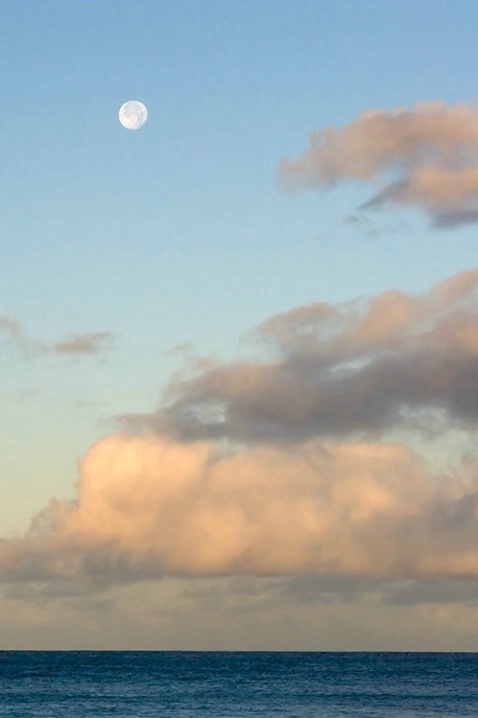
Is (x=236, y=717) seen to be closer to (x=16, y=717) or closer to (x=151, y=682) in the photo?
(x=16, y=717)

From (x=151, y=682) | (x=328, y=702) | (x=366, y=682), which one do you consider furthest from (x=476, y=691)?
(x=151, y=682)

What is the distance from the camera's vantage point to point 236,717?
116m

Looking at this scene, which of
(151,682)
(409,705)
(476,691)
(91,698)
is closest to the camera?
(409,705)

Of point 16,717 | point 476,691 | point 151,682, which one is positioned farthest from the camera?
point 151,682

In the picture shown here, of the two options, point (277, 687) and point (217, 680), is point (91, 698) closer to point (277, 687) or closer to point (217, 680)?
point (277, 687)

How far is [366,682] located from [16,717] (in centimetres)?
9087

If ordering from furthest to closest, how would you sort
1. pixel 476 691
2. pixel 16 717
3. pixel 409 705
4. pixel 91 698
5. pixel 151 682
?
pixel 151 682 → pixel 476 691 → pixel 91 698 → pixel 409 705 → pixel 16 717

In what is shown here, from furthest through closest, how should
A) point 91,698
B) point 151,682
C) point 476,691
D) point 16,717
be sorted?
point 151,682 < point 476,691 < point 91,698 < point 16,717

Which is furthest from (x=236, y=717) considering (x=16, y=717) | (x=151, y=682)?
(x=151, y=682)

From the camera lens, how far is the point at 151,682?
616 ft

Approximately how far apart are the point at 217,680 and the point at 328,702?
64.1 meters

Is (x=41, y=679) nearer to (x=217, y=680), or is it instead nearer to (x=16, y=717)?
(x=217, y=680)

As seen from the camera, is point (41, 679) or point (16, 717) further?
point (41, 679)

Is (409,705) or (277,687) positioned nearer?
(409,705)
